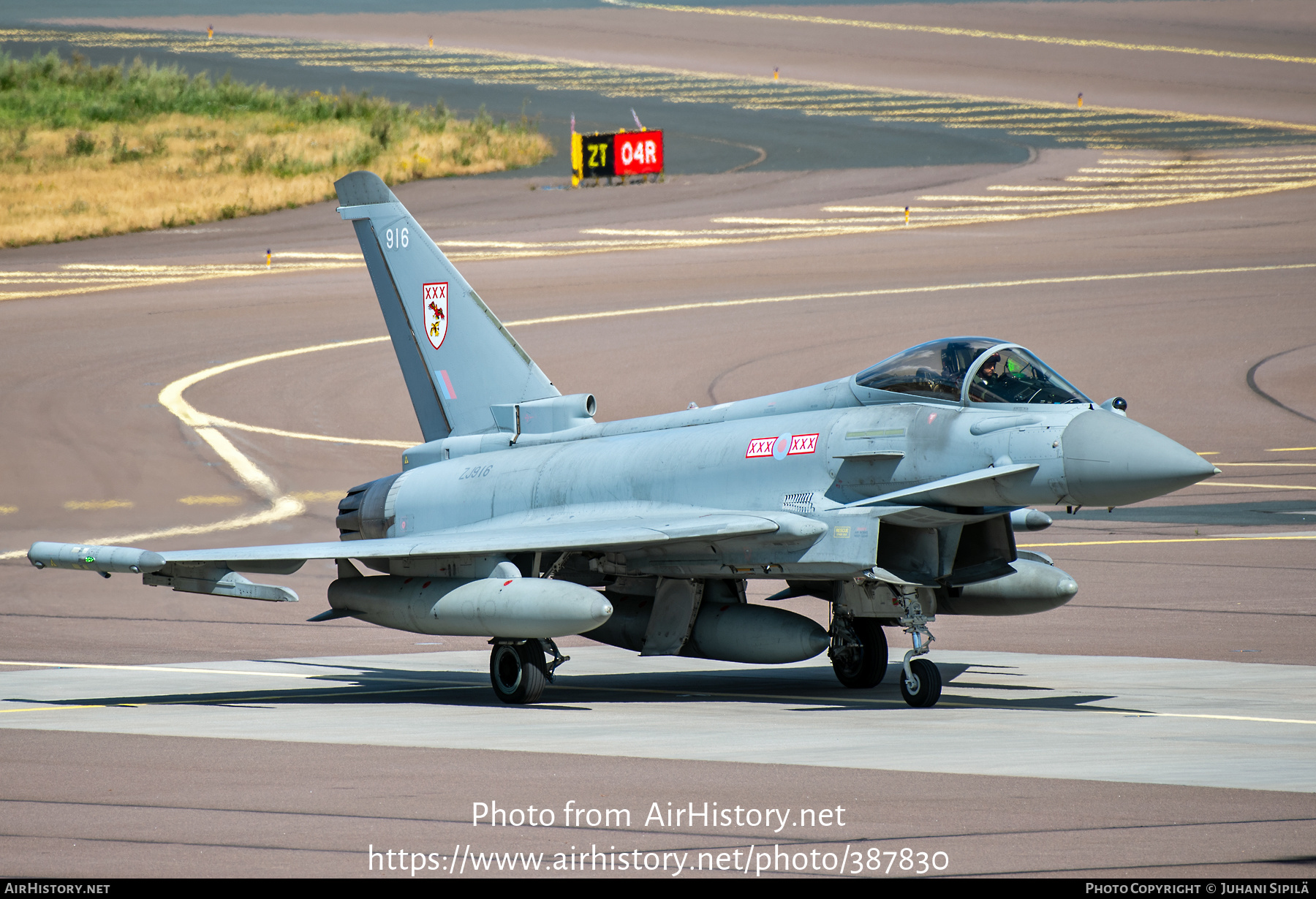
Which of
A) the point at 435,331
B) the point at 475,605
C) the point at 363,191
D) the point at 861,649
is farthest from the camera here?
the point at 363,191

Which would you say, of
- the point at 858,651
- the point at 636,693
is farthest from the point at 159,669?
the point at 858,651

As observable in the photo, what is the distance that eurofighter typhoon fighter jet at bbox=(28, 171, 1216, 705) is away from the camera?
13359mm

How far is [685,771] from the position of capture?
10812 millimetres

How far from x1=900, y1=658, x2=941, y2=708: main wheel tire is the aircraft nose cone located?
2021mm

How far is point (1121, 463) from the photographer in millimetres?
12641

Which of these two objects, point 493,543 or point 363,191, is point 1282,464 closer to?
point 363,191

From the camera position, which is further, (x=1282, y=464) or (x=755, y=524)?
(x=1282, y=464)

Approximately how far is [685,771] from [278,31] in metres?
104

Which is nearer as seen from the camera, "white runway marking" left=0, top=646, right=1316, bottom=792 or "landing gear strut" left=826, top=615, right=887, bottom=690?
"white runway marking" left=0, top=646, right=1316, bottom=792

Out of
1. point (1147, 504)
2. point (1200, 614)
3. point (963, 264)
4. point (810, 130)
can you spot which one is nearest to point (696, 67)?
point (810, 130)

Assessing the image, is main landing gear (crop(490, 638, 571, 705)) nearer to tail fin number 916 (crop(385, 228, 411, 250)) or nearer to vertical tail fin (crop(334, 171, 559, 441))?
vertical tail fin (crop(334, 171, 559, 441))

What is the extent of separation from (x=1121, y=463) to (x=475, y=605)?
5726mm

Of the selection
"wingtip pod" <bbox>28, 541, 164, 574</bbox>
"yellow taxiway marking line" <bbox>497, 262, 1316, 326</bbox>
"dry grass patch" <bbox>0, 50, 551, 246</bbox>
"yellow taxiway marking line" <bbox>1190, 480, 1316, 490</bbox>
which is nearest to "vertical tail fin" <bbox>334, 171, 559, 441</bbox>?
"wingtip pod" <bbox>28, 541, 164, 574</bbox>

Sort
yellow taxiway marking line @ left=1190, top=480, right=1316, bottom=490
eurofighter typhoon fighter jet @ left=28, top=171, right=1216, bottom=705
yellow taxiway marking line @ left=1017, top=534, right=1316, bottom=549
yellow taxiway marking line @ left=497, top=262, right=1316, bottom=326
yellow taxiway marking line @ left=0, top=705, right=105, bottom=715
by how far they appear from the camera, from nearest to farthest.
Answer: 1. eurofighter typhoon fighter jet @ left=28, top=171, right=1216, bottom=705
2. yellow taxiway marking line @ left=0, top=705, right=105, bottom=715
3. yellow taxiway marking line @ left=1017, top=534, right=1316, bottom=549
4. yellow taxiway marking line @ left=1190, top=480, right=1316, bottom=490
5. yellow taxiway marking line @ left=497, top=262, right=1316, bottom=326
